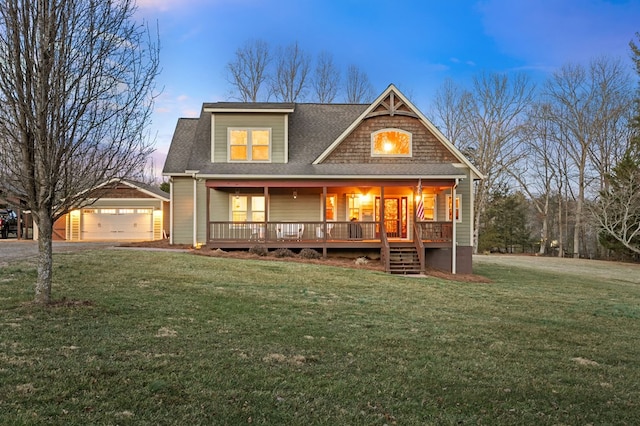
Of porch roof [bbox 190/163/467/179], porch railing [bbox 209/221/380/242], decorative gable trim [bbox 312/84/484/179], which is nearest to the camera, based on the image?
porch roof [bbox 190/163/467/179]

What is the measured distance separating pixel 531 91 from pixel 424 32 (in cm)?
1135

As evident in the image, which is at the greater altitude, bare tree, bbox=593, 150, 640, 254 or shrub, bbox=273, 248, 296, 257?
bare tree, bbox=593, 150, 640, 254

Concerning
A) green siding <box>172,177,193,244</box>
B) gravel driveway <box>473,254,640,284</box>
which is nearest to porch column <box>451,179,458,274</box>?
gravel driveway <box>473,254,640,284</box>

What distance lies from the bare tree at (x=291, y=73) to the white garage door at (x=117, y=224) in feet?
48.7

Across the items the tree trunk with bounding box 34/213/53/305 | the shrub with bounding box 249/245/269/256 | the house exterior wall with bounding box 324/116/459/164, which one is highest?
the house exterior wall with bounding box 324/116/459/164

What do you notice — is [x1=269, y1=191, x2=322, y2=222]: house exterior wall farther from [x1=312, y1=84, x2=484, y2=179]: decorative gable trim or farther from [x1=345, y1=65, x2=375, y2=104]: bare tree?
[x1=345, y1=65, x2=375, y2=104]: bare tree

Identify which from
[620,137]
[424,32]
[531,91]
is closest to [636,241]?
[620,137]

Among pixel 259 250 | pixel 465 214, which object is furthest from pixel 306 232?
pixel 465 214

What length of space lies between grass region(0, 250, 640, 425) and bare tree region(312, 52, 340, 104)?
28.0 metres

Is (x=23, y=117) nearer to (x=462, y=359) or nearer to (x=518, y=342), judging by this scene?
(x=462, y=359)

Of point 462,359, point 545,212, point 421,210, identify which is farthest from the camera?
point 545,212

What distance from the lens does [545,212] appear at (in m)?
39.9

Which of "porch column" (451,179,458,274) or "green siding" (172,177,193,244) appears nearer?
"porch column" (451,179,458,274)

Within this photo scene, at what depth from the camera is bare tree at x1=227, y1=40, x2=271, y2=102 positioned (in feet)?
114
